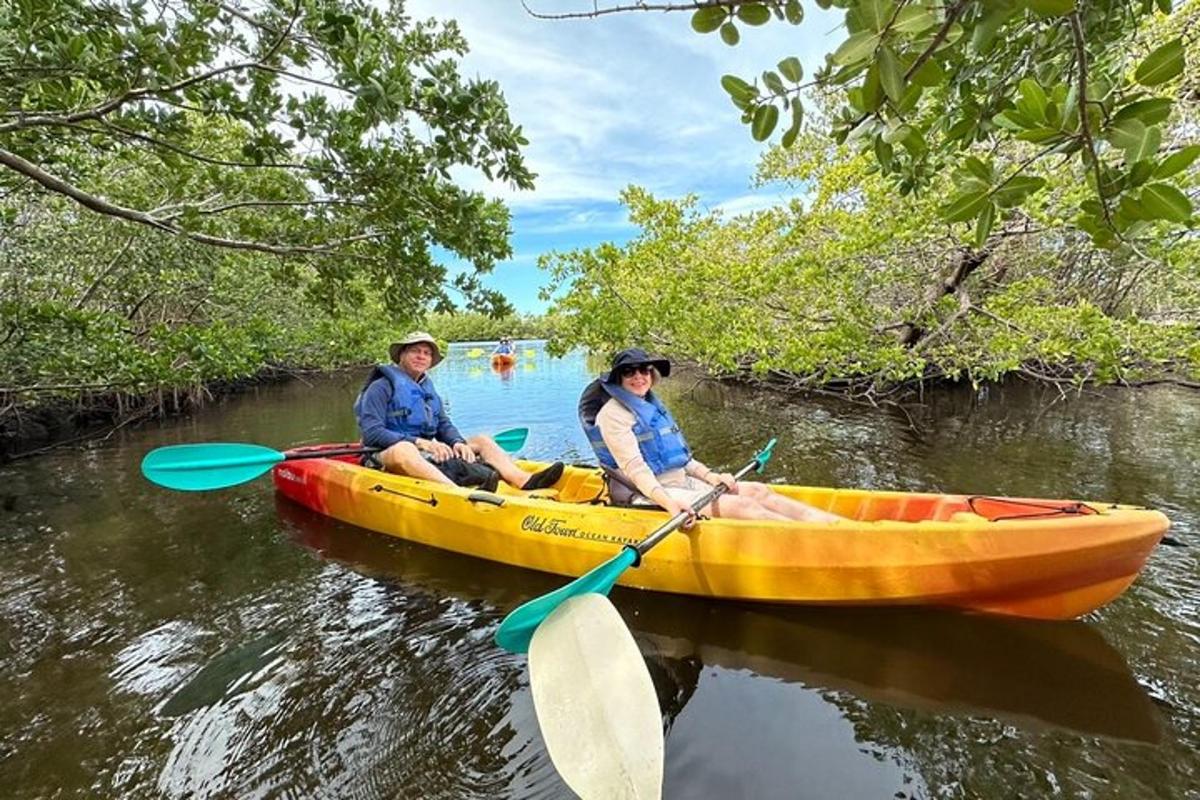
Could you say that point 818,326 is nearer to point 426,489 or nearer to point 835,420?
point 835,420

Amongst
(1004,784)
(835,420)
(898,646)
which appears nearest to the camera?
(1004,784)

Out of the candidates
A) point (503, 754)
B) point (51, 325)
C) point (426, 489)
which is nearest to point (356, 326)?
point (51, 325)

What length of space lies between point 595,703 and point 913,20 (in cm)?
242

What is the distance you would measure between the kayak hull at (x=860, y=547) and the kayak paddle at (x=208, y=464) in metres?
1.78

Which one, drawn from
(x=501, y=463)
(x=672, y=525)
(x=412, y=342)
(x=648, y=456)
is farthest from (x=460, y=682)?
(x=412, y=342)

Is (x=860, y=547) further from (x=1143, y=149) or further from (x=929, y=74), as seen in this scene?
(x=929, y=74)

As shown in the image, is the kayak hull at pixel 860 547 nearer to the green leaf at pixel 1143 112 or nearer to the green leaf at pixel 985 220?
the green leaf at pixel 985 220

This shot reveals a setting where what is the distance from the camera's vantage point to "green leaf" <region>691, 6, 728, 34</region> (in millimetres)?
1222

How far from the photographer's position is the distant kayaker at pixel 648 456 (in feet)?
13.7

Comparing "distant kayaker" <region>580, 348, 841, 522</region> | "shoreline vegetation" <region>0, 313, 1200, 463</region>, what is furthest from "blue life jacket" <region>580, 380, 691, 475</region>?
"shoreline vegetation" <region>0, 313, 1200, 463</region>

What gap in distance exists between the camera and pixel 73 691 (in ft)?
10.9

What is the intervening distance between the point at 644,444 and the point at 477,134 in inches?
92.3

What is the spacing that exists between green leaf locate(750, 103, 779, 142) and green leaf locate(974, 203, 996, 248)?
1.50ft

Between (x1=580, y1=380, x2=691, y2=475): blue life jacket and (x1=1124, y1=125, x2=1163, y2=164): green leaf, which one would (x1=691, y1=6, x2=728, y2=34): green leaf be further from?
(x1=580, y1=380, x2=691, y2=475): blue life jacket
